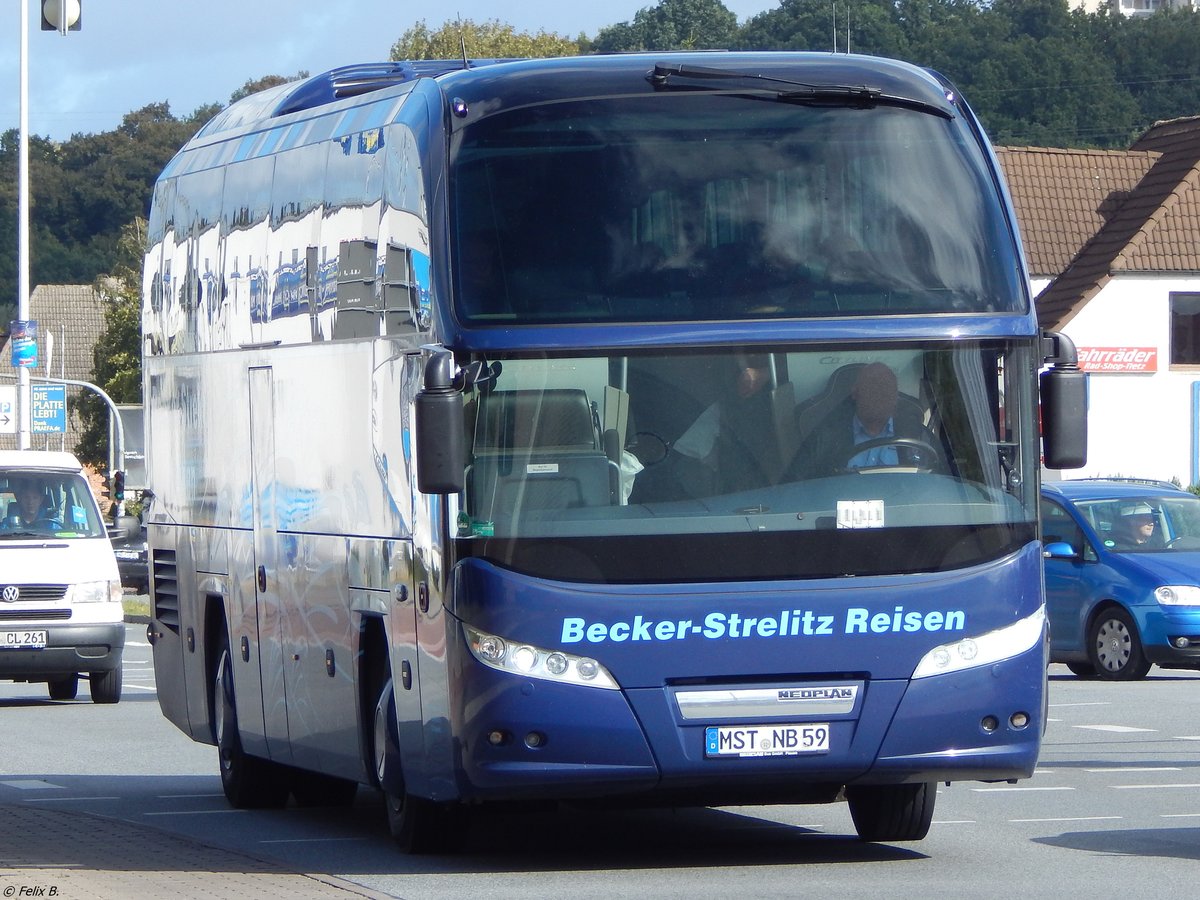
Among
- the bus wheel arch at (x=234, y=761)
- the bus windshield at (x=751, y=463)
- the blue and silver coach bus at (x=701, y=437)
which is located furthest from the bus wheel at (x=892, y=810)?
the bus wheel arch at (x=234, y=761)

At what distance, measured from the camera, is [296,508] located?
12.2 m

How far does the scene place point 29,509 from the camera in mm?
23047

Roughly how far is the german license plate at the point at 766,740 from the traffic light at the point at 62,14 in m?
20.2

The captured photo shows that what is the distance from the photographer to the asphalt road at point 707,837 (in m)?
10.1

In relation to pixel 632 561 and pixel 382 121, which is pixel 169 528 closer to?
pixel 382 121

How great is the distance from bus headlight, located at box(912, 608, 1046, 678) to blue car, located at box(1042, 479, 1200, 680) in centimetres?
1266

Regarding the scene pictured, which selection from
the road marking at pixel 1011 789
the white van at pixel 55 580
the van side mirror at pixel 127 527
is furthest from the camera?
the white van at pixel 55 580

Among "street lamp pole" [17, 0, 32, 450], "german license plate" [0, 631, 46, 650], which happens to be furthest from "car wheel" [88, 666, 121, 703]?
"street lamp pole" [17, 0, 32, 450]

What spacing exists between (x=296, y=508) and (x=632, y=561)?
279cm

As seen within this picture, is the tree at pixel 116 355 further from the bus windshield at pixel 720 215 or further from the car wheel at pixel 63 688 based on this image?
the bus windshield at pixel 720 215

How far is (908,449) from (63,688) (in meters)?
15.2

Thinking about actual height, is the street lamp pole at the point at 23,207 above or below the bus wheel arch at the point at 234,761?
above

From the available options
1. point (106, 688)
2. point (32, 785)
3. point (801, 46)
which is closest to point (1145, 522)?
point (106, 688)

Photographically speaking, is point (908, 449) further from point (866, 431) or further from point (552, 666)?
point (552, 666)
